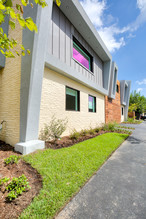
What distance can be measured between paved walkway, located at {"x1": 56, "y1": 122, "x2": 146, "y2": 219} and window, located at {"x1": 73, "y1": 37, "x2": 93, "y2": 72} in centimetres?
661

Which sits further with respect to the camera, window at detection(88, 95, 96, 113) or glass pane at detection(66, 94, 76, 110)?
window at detection(88, 95, 96, 113)

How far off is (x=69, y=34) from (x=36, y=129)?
228 inches

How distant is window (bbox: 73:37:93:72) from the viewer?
6.77 meters

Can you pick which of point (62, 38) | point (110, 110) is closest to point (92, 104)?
point (110, 110)

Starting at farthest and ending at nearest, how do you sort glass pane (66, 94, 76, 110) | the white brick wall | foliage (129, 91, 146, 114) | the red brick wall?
foliage (129, 91, 146, 114) → the red brick wall → glass pane (66, 94, 76, 110) → the white brick wall

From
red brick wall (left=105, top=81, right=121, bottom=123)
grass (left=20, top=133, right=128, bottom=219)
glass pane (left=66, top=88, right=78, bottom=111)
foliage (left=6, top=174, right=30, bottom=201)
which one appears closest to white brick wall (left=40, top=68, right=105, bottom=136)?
glass pane (left=66, top=88, right=78, bottom=111)

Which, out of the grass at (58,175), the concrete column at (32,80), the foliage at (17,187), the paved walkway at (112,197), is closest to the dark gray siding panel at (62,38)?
the concrete column at (32,80)

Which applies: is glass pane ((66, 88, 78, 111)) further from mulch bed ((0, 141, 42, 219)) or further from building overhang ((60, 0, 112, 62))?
building overhang ((60, 0, 112, 62))

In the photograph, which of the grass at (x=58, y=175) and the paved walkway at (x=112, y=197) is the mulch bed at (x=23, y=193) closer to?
the grass at (x=58, y=175)

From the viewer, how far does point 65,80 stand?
225 inches

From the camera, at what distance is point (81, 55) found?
7441 millimetres

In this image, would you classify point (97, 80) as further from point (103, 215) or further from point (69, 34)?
point (103, 215)

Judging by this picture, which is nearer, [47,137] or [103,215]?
[103,215]

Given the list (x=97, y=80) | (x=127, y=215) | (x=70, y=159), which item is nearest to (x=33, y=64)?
(x=70, y=159)
